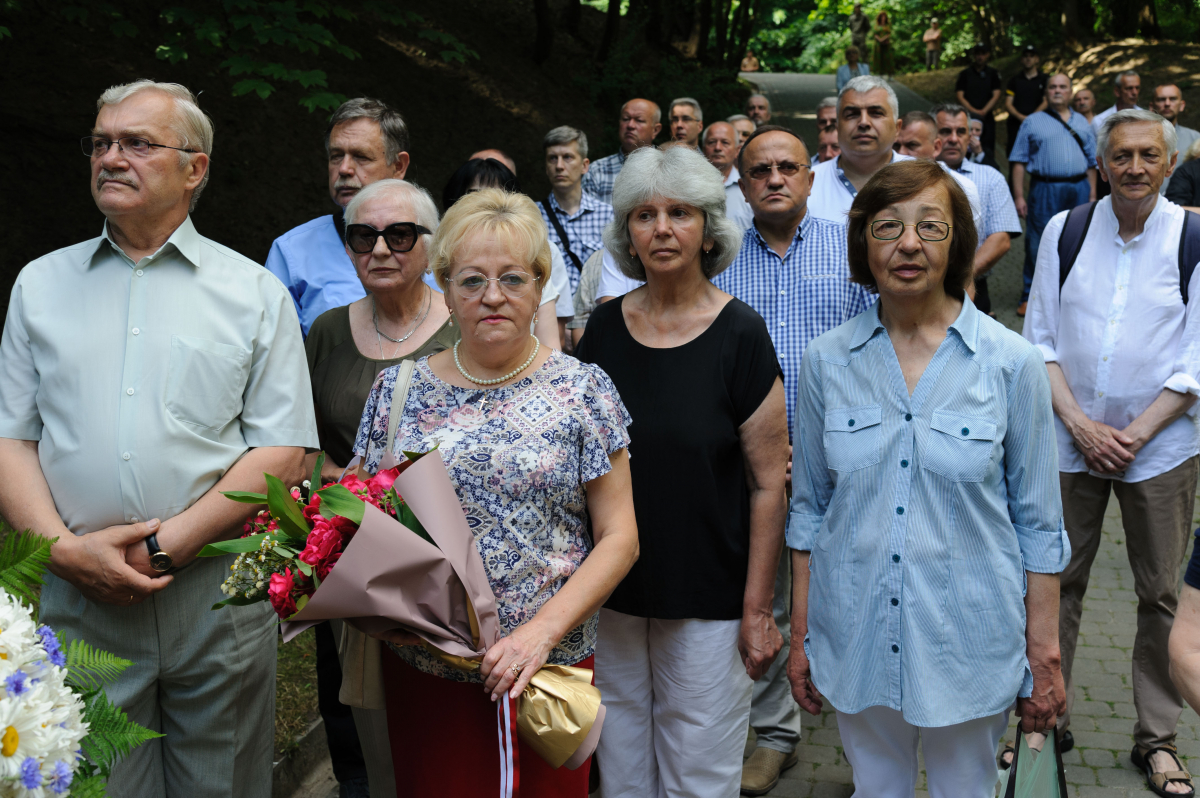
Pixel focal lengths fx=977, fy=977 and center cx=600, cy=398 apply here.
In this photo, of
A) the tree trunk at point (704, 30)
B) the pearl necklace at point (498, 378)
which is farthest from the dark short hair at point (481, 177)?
the tree trunk at point (704, 30)

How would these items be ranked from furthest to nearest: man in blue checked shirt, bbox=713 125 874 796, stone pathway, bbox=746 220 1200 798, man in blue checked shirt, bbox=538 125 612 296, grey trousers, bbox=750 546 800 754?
man in blue checked shirt, bbox=538 125 612 296, grey trousers, bbox=750 546 800 754, stone pathway, bbox=746 220 1200 798, man in blue checked shirt, bbox=713 125 874 796

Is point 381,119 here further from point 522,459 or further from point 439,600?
point 439,600

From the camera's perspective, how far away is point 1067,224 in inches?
166

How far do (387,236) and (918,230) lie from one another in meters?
1.76

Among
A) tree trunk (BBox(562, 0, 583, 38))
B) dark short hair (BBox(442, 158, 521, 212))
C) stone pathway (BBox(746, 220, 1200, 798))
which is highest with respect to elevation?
tree trunk (BBox(562, 0, 583, 38))

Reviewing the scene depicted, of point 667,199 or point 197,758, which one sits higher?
point 667,199

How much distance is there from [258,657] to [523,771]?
1.03 m

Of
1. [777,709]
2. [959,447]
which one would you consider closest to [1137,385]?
[959,447]

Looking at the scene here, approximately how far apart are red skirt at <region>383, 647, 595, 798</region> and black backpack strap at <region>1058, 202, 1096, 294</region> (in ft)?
9.77

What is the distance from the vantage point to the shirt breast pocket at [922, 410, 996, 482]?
2658 millimetres

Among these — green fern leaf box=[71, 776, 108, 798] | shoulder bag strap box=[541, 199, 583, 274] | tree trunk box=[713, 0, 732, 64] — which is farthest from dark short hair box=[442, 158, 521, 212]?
tree trunk box=[713, 0, 732, 64]

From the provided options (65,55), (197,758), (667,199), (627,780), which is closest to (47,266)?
(197,758)

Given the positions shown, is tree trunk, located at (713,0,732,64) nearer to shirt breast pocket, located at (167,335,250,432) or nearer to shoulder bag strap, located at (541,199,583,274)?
shoulder bag strap, located at (541,199,583,274)

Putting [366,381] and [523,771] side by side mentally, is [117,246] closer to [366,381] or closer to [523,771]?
[366,381]
